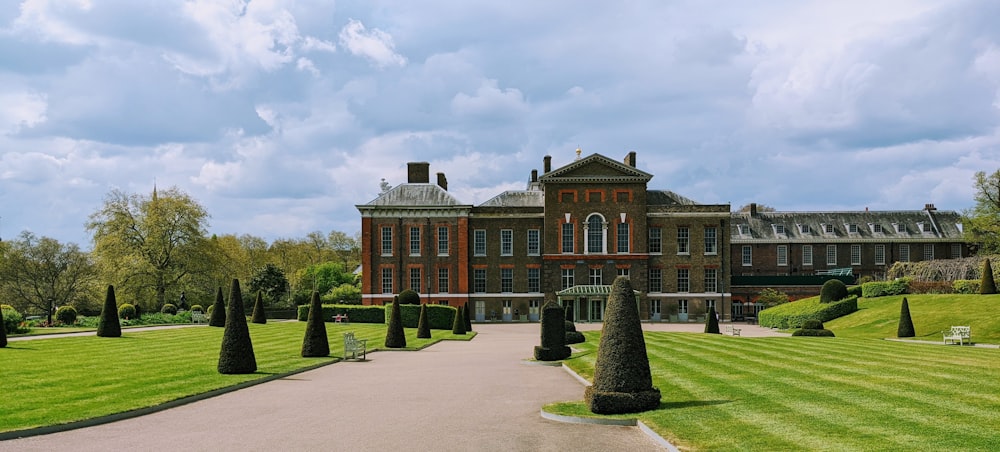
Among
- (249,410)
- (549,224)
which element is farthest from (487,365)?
(549,224)

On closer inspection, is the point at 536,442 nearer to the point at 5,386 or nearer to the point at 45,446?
the point at 45,446

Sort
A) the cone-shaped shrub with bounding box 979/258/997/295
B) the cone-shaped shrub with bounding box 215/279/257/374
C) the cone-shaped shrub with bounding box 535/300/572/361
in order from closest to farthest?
the cone-shaped shrub with bounding box 215/279/257/374 < the cone-shaped shrub with bounding box 535/300/572/361 < the cone-shaped shrub with bounding box 979/258/997/295

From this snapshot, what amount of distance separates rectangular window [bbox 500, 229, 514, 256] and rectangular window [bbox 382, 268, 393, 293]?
9.85 metres

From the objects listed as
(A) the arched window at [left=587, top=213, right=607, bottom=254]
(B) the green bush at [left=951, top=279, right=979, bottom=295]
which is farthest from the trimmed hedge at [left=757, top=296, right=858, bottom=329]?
(A) the arched window at [left=587, top=213, right=607, bottom=254]

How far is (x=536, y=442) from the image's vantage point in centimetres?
1154

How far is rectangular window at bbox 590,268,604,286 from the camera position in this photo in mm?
65125

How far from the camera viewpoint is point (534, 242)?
2621 inches

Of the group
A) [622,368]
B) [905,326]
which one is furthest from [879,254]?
[622,368]

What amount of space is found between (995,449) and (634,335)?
18.2ft

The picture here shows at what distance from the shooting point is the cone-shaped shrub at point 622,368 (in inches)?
522

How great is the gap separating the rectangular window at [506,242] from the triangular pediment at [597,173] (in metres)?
5.60

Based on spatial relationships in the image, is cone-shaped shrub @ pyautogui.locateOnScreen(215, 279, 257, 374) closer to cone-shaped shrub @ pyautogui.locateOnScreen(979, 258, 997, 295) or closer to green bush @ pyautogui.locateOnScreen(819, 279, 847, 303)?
cone-shaped shrub @ pyautogui.locateOnScreen(979, 258, 997, 295)

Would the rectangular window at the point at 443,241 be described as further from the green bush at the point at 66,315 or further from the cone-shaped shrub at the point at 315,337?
the cone-shaped shrub at the point at 315,337

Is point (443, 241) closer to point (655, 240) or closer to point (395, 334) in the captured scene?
point (655, 240)
